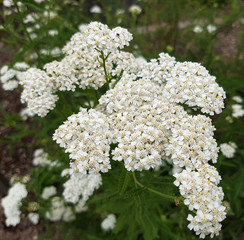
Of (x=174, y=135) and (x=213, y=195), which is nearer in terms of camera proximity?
(x=213, y=195)

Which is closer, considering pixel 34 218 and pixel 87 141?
pixel 87 141

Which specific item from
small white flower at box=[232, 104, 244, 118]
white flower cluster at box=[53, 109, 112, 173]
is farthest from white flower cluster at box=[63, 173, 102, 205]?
small white flower at box=[232, 104, 244, 118]

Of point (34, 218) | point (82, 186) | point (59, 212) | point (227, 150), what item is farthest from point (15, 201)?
point (227, 150)

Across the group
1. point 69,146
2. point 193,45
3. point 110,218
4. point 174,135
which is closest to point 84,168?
point 69,146

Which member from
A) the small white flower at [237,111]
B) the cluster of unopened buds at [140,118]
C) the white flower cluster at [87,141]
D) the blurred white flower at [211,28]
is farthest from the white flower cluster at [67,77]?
the blurred white flower at [211,28]

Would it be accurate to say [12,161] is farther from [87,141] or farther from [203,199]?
[203,199]

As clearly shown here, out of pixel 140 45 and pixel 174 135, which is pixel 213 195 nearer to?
pixel 174 135

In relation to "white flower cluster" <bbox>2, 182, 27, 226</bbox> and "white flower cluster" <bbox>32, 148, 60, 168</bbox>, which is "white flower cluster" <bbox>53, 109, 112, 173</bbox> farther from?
"white flower cluster" <bbox>32, 148, 60, 168</bbox>

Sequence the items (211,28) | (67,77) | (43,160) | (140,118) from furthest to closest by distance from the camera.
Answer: (211,28)
(43,160)
(67,77)
(140,118)

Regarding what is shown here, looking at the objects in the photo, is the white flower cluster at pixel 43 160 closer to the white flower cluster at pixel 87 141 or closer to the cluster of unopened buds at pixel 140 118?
the cluster of unopened buds at pixel 140 118
